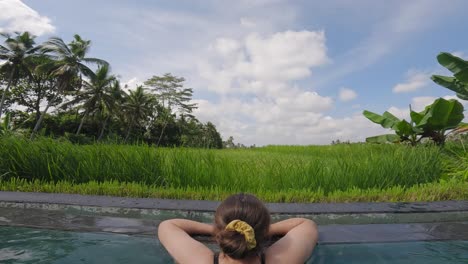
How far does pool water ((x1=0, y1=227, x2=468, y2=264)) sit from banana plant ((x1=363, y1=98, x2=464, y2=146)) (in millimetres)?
6547

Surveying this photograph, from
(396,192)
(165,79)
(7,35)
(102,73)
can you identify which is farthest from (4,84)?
(396,192)

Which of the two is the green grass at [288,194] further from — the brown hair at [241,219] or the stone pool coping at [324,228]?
the brown hair at [241,219]

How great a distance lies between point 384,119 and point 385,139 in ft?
2.86

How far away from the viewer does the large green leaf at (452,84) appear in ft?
30.5

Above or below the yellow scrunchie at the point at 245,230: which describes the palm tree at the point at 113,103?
above

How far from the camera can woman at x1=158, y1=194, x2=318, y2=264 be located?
1.63m

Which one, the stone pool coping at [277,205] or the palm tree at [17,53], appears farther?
the palm tree at [17,53]

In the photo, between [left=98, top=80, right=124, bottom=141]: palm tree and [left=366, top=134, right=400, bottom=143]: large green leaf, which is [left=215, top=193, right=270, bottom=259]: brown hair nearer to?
[left=366, top=134, right=400, bottom=143]: large green leaf

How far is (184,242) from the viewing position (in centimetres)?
207

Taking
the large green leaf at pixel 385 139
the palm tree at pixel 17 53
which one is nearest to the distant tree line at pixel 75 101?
the palm tree at pixel 17 53

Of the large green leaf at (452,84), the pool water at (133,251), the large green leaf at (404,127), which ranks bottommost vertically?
the pool water at (133,251)

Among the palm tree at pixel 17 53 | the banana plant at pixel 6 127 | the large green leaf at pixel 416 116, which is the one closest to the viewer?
the banana plant at pixel 6 127

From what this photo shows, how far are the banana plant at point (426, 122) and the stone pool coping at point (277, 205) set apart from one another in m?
5.61

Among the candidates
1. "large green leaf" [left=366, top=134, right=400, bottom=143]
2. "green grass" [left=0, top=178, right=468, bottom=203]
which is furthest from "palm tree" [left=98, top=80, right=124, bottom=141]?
"green grass" [left=0, top=178, right=468, bottom=203]
